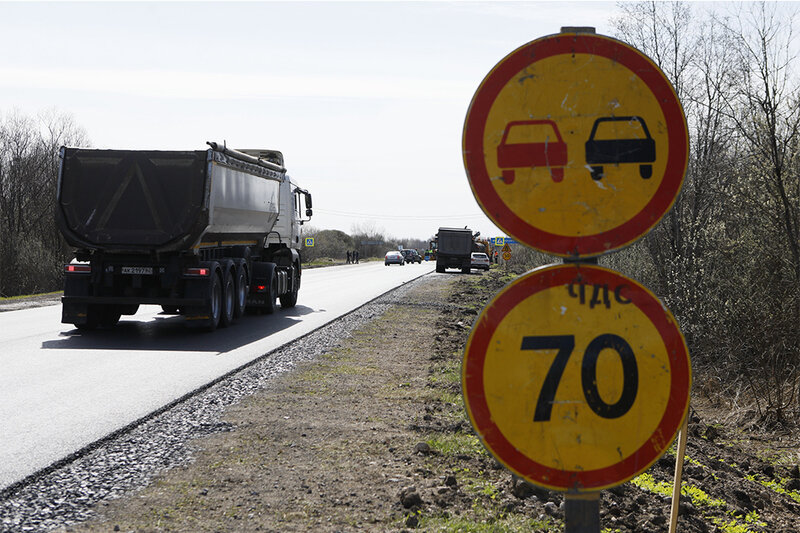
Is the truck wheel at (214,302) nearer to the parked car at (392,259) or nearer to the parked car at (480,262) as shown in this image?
the parked car at (480,262)

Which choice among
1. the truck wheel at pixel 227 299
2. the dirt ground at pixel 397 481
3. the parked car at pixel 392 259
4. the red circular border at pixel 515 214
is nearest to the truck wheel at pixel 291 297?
the truck wheel at pixel 227 299

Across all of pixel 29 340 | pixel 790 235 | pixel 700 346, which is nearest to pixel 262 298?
pixel 29 340

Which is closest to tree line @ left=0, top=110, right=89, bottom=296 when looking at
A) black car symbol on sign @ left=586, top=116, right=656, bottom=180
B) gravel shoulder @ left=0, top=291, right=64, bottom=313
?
gravel shoulder @ left=0, top=291, right=64, bottom=313

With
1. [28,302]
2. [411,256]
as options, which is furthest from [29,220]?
[411,256]

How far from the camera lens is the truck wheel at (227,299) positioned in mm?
15836

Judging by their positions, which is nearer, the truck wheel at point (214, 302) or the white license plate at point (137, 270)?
the white license plate at point (137, 270)

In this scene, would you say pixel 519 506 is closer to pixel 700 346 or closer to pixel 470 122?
pixel 470 122

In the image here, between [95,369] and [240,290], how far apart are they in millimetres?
6835

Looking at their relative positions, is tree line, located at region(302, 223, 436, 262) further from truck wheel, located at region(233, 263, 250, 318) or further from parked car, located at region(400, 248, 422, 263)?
truck wheel, located at region(233, 263, 250, 318)

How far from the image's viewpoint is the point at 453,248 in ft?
184

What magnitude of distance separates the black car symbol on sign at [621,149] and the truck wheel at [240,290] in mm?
14914

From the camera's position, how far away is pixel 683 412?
2.37 meters

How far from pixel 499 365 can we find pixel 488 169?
1.95 feet

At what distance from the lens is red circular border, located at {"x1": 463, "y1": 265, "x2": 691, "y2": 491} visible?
2.34 m
